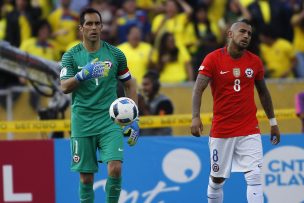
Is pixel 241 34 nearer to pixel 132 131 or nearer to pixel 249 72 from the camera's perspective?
pixel 249 72

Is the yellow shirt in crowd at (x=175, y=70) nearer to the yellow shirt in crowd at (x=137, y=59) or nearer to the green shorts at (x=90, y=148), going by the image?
the yellow shirt in crowd at (x=137, y=59)

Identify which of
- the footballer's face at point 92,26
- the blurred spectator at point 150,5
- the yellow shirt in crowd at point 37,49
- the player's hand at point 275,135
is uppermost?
the blurred spectator at point 150,5

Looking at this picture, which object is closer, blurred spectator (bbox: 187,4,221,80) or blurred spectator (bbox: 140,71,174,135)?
blurred spectator (bbox: 140,71,174,135)

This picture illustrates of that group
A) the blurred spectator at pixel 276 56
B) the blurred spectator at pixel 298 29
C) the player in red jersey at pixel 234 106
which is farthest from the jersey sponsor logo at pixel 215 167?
the blurred spectator at pixel 298 29

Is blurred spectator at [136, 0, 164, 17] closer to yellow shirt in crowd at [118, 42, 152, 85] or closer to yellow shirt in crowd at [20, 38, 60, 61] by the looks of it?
yellow shirt in crowd at [118, 42, 152, 85]

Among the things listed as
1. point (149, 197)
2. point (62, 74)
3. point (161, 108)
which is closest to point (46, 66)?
point (161, 108)

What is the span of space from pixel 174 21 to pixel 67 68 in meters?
6.69

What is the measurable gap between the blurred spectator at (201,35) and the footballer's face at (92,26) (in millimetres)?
5952

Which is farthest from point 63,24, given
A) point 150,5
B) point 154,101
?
point 154,101

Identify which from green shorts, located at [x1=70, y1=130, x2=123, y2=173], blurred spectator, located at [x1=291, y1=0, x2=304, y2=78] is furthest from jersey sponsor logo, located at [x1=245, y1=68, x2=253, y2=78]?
blurred spectator, located at [x1=291, y1=0, x2=304, y2=78]

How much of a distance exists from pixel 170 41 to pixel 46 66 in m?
2.51

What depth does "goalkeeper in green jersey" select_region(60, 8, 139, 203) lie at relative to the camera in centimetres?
1006

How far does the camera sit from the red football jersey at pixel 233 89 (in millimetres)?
10430

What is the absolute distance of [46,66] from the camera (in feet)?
46.3
